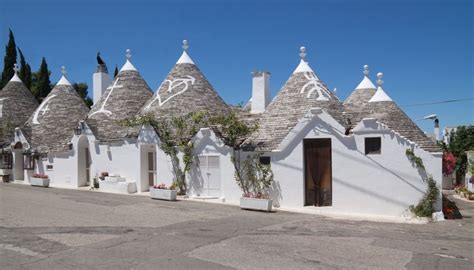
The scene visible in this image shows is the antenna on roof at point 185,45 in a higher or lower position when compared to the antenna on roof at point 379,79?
higher

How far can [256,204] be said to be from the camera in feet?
45.0

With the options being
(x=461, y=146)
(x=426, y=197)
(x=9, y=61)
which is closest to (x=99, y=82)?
(x=9, y=61)

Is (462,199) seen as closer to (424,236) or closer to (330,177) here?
(330,177)

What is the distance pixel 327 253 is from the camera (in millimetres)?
8062

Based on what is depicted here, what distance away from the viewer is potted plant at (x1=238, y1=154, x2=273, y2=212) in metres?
14.0

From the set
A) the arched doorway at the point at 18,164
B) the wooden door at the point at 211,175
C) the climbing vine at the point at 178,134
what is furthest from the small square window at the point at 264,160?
the arched doorway at the point at 18,164

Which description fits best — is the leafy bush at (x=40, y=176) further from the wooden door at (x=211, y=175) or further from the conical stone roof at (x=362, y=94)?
the conical stone roof at (x=362, y=94)

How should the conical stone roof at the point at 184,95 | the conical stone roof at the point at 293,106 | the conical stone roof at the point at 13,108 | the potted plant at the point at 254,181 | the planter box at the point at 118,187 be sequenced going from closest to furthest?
the potted plant at the point at 254,181 → the conical stone roof at the point at 293,106 → the planter box at the point at 118,187 → the conical stone roof at the point at 184,95 → the conical stone roof at the point at 13,108

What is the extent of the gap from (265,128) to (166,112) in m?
5.32

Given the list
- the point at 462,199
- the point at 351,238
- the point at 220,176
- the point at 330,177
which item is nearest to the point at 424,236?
the point at 351,238

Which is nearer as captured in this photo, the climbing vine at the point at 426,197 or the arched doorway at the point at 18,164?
the climbing vine at the point at 426,197

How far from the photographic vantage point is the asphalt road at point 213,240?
741cm

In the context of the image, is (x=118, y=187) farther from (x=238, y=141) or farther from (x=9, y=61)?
(x=9, y=61)

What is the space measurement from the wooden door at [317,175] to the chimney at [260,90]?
457cm
